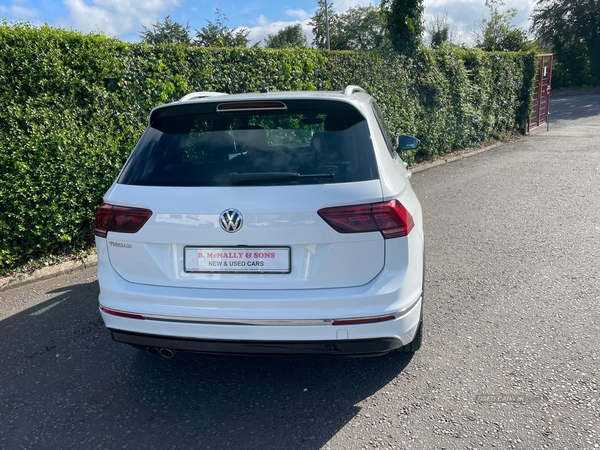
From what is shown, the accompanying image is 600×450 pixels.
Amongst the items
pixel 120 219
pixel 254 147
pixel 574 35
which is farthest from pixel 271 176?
pixel 574 35

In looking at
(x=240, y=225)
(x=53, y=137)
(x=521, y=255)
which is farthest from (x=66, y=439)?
(x=521, y=255)

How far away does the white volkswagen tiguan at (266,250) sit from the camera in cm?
265

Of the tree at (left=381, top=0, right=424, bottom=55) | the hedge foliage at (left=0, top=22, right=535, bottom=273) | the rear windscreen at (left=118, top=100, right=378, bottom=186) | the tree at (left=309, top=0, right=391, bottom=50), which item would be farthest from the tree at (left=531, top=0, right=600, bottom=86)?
the rear windscreen at (left=118, top=100, right=378, bottom=186)

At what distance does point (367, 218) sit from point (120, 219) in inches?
53.3

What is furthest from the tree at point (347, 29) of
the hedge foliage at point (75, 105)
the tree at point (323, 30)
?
→ the hedge foliage at point (75, 105)

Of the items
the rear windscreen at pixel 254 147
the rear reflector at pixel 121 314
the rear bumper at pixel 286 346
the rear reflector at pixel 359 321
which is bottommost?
the rear bumper at pixel 286 346

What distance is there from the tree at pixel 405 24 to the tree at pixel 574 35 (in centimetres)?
3246

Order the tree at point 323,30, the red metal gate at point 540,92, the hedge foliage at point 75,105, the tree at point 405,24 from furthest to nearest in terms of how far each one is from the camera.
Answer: the tree at point 323,30 → the red metal gate at point 540,92 → the tree at point 405,24 → the hedge foliage at point 75,105

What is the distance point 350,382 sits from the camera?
331cm

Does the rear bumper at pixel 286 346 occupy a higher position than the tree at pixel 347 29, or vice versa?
the tree at pixel 347 29

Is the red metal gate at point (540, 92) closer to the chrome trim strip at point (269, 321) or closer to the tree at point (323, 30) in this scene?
the chrome trim strip at point (269, 321)

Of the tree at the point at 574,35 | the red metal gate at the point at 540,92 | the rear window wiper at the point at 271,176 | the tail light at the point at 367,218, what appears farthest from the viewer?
the tree at the point at 574,35

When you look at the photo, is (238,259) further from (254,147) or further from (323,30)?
(323,30)

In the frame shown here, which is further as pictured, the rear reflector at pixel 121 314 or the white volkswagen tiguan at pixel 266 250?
the rear reflector at pixel 121 314
